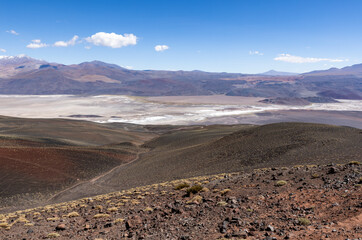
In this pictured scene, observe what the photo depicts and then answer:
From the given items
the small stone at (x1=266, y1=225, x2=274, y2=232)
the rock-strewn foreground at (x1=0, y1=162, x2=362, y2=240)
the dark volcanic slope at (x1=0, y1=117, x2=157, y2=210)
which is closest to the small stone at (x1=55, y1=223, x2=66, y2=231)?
the rock-strewn foreground at (x1=0, y1=162, x2=362, y2=240)

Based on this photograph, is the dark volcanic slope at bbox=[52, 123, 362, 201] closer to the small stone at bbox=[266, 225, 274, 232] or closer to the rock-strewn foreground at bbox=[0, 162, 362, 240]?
the rock-strewn foreground at bbox=[0, 162, 362, 240]

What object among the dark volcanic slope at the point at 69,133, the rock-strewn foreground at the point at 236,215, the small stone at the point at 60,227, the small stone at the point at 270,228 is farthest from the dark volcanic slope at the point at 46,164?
the small stone at the point at 270,228

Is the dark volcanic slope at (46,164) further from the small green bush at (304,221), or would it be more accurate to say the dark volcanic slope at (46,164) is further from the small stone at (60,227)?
the small green bush at (304,221)

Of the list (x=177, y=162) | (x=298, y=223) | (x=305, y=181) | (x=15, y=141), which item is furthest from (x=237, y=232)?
(x=15, y=141)

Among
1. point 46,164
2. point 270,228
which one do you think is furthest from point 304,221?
point 46,164

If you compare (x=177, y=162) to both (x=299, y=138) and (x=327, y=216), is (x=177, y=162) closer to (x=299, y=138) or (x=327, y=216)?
(x=299, y=138)

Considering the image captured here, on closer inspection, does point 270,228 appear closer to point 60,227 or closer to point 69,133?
point 60,227
